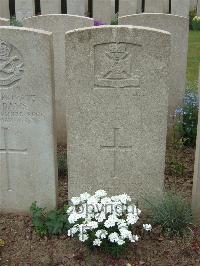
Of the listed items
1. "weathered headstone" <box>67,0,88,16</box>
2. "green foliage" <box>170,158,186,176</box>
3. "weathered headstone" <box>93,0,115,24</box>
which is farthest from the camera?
"weathered headstone" <box>93,0,115,24</box>

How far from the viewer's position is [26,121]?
4.59 meters

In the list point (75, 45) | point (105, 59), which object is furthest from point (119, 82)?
point (75, 45)

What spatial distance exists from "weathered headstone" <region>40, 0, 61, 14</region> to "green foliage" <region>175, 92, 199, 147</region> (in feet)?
31.1

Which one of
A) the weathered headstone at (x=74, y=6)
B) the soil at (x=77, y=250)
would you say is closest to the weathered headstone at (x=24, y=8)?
the weathered headstone at (x=74, y=6)

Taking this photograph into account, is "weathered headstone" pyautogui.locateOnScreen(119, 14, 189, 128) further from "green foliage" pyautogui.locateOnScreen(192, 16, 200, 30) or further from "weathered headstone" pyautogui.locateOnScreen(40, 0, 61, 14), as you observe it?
"green foliage" pyautogui.locateOnScreen(192, 16, 200, 30)

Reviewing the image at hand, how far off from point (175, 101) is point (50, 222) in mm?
2885

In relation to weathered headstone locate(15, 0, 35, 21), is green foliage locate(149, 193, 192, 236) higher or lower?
lower

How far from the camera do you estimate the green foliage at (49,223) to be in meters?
4.57

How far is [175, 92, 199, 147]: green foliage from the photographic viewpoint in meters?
6.41

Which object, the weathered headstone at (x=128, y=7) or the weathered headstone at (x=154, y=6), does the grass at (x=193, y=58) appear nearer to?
the weathered headstone at (x=154, y=6)

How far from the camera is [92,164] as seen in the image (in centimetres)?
471

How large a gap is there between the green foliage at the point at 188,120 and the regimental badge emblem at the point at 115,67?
2.17m

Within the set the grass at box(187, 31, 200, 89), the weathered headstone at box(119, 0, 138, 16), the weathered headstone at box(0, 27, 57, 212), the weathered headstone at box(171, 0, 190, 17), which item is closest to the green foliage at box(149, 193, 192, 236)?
the weathered headstone at box(0, 27, 57, 212)

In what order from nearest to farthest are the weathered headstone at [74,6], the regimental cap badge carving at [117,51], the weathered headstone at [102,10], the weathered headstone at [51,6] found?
the regimental cap badge carving at [117,51] → the weathered headstone at [51,6] → the weathered headstone at [74,6] → the weathered headstone at [102,10]
